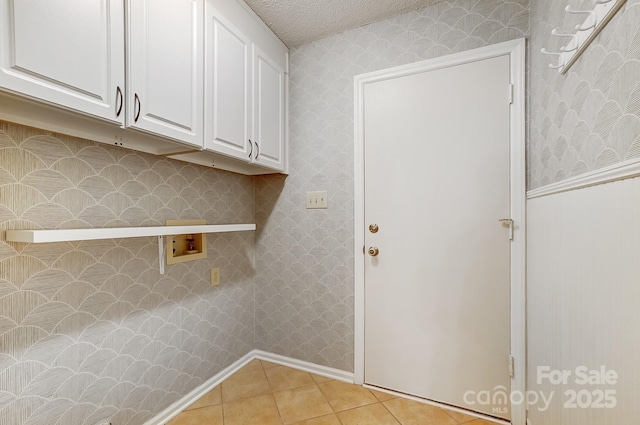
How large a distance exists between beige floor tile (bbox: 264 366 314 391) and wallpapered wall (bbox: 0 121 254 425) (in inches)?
14.8

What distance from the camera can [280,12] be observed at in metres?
1.67

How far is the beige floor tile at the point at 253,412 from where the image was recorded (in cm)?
144

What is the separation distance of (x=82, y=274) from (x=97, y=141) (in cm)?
55

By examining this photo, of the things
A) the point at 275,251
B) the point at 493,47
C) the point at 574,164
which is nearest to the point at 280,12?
the point at 493,47

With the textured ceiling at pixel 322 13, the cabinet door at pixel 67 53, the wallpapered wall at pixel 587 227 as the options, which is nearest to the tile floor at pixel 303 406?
the wallpapered wall at pixel 587 227

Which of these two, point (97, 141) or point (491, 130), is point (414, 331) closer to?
point (491, 130)

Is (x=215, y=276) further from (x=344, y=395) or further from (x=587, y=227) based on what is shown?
(x=587, y=227)

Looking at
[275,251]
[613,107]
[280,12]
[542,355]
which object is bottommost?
[542,355]

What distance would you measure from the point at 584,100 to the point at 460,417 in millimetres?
1576

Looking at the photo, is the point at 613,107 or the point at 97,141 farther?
the point at 97,141

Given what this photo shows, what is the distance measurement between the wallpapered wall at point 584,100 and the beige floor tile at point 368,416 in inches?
55.2

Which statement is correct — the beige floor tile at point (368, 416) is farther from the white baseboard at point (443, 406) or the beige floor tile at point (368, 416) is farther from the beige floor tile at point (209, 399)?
the beige floor tile at point (209, 399)

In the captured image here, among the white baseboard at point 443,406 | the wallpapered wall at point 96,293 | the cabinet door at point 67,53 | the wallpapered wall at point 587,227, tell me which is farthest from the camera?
the white baseboard at point 443,406

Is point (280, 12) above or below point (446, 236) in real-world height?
above
